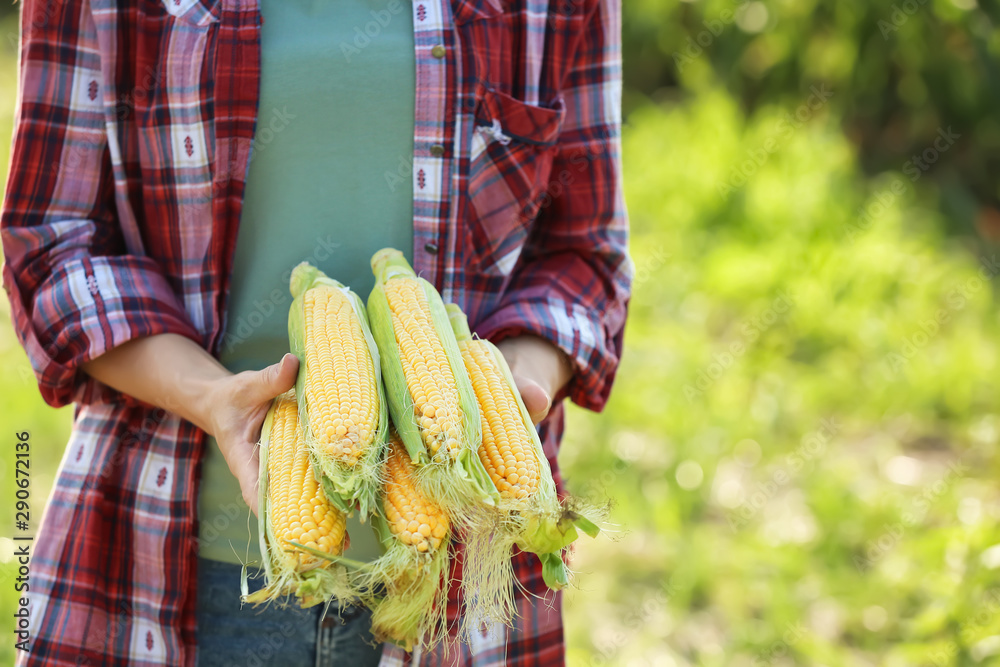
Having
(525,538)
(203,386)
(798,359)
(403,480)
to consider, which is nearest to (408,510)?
(403,480)

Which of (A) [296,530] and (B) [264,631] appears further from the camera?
(B) [264,631]

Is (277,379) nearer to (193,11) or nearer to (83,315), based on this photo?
(83,315)

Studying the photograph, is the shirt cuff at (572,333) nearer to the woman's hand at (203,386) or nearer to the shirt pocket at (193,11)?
the woman's hand at (203,386)

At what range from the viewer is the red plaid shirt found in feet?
4.28

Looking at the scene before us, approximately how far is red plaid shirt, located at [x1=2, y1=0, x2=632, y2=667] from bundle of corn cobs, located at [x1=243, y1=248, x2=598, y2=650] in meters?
0.22

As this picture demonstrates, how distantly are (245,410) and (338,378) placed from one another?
178mm

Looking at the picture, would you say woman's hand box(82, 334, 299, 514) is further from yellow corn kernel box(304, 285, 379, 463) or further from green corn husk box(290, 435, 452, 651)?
green corn husk box(290, 435, 452, 651)

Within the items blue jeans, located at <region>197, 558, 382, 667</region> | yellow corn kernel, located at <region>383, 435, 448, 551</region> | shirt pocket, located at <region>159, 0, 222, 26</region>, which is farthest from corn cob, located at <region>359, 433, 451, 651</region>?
shirt pocket, located at <region>159, 0, 222, 26</region>

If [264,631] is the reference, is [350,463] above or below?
above

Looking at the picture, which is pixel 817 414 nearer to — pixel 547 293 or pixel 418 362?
pixel 547 293

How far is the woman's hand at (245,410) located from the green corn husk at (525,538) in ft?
1.03

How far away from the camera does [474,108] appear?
1.42 m

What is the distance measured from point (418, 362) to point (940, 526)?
311 centimetres

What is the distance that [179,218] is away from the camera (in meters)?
1.37
